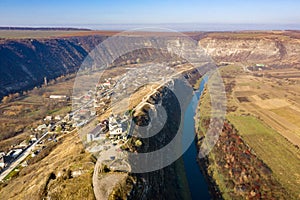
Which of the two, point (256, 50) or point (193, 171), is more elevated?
point (193, 171)

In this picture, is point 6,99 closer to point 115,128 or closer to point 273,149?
point 115,128

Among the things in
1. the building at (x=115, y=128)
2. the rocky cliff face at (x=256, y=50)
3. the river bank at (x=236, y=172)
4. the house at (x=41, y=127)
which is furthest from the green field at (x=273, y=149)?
the rocky cliff face at (x=256, y=50)

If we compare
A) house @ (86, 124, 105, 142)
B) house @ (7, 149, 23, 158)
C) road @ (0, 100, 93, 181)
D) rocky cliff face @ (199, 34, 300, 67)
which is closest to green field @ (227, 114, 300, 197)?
house @ (86, 124, 105, 142)

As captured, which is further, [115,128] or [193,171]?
[193,171]

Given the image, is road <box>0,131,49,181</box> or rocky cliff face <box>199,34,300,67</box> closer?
road <box>0,131,49,181</box>

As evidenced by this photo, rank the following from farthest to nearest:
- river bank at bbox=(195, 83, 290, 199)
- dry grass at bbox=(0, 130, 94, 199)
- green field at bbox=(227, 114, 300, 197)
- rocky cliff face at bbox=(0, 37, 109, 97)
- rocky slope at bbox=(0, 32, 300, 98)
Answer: rocky slope at bbox=(0, 32, 300, 98) → rocky cliff face at bbox=(0, 37, 109, 97) → green field at bbox=(227, 114, 300, 197) → river bank at bbox=(195, 83, 290, 199) → dry grass at bbox=(0, 130, 94, 199)

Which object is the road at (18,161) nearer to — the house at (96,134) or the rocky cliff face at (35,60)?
the house at (96,134)

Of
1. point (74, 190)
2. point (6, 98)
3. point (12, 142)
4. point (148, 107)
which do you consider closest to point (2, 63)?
point (6, 98)

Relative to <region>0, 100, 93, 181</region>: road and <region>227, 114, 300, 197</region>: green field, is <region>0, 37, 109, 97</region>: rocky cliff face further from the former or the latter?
<region>227, 114, 300, 197</region>: green field

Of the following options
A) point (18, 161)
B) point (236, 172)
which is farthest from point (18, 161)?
point (236, 172)
